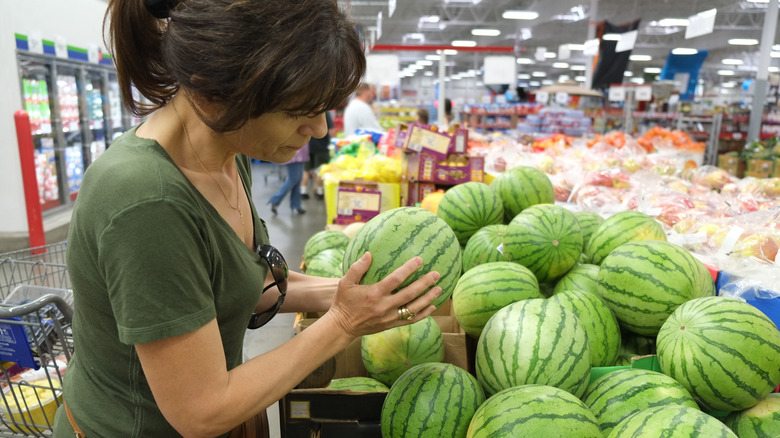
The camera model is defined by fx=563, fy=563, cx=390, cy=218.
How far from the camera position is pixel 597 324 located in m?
1.50

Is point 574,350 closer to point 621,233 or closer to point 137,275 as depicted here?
point 621,233

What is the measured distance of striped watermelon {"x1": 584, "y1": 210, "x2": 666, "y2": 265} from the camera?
1912 millimetres

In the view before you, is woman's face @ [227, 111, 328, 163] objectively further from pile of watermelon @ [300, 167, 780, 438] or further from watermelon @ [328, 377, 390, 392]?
watermelon @ [328, 377, 390, 392]

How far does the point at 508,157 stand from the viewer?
5.13 meters

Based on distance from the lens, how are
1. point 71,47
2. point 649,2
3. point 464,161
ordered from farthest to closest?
point 649,2 < point 71,47 < point 464,161

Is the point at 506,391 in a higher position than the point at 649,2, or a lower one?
lower

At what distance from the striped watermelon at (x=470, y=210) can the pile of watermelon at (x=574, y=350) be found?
1.64 feet

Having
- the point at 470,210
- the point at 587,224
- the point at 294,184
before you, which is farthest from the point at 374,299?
the point at 294,184

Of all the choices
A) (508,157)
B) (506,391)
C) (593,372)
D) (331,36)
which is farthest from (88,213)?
(508,157)

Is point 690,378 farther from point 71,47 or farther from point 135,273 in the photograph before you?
point 71,47

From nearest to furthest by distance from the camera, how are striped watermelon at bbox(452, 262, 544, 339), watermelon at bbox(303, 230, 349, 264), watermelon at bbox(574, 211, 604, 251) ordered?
1. striped watermelon at bbox(452, 262, 544, 339)
2. watermelon at bbox(574, 211, 604, 251)
3. watermelon at bbox(303, 230, 349, 264)

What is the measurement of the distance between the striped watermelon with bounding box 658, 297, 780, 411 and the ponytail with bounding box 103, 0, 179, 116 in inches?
49.4

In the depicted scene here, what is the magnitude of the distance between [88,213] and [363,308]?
51cm

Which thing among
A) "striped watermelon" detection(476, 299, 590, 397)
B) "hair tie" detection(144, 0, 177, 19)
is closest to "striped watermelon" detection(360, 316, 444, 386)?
"striped watermelon" detection(476, 299, 590, 397)
